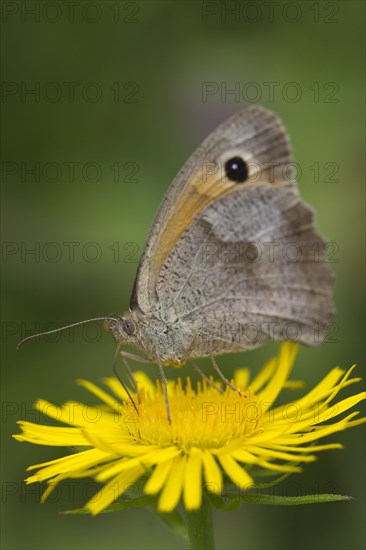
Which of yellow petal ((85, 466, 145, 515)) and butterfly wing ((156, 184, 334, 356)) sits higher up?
butterfly wing ((156, 184, 334, 356))

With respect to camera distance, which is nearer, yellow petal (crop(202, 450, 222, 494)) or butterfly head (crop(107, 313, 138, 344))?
yellow petal (crop(202, 450, 222, 494))

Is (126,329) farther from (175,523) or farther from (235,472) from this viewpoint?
(235,472)

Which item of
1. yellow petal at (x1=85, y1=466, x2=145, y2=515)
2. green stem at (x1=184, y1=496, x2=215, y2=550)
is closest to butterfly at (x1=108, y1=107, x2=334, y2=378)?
yellow petal at (x1=85, y1=466, x2=145, y2=515)

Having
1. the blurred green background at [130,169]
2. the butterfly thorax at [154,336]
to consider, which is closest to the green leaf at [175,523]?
the butterfly thorax at [154,336]

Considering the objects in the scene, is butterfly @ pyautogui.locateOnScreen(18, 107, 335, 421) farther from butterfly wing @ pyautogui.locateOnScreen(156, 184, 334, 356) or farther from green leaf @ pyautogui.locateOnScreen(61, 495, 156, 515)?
green leaf @ pyautogui.locateOnScreen(61, 495, 156, 515)

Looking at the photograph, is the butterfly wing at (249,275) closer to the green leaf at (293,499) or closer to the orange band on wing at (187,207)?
the orange band on wing at (187,207)

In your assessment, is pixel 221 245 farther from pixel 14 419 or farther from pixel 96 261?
pixel 14 419
